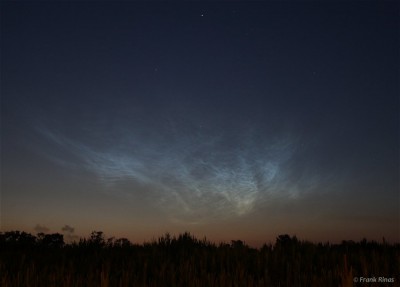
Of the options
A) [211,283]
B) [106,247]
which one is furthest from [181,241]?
[211,283]

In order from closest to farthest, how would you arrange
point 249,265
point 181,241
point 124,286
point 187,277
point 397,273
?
1. point 124,286
2. point 187,277
3. point 397,273
4. point 249,265
5. point 181,241

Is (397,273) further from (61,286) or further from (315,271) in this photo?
(61,286)

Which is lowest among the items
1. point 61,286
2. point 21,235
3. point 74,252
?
point 61,286

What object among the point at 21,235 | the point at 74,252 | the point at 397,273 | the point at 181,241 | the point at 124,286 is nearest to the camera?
the point at 124,286

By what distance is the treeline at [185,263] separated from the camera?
695 cm

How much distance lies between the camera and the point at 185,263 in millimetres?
8984

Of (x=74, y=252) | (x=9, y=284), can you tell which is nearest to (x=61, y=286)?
(x=9, y=284)

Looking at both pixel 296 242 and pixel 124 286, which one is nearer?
pixel 124 286

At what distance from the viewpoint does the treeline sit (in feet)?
22.8

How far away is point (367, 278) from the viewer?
24.0ft

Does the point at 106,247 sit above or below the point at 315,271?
above

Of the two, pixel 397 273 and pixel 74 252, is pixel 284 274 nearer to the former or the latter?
pixel 397 273

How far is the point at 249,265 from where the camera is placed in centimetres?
916

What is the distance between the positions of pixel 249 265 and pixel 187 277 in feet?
8.11
